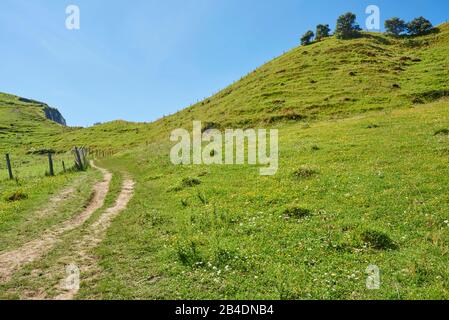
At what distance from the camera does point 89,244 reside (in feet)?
45.9

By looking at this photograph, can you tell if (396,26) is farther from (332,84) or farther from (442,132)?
(442,132)

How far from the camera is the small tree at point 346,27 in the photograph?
86.8m

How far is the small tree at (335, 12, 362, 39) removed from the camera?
3418 inches

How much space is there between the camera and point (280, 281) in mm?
9969

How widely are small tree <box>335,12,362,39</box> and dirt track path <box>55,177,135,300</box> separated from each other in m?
81.4

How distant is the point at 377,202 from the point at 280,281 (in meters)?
7.77

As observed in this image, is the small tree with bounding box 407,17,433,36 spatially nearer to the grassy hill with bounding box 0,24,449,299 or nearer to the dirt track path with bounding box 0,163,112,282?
the grassy hill with bounding box 0,24,449,299

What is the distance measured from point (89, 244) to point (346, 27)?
89592 millimetres

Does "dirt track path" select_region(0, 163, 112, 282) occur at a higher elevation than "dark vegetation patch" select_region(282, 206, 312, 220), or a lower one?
lower

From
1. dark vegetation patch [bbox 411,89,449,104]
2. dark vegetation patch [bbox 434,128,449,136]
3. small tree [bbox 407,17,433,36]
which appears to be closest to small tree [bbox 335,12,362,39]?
small tree [bbox 407,17,433,36]

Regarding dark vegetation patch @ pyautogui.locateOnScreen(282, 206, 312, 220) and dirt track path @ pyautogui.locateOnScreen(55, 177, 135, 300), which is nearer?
dirt track path @ pyautogui.locateOnScreen(55, 177, 135, 300)

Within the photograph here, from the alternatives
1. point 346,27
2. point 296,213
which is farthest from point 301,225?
point 346,27

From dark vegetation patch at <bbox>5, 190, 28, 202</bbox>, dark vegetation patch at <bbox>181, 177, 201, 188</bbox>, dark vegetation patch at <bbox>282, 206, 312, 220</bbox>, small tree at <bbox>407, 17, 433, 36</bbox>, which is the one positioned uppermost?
small tree at <bbox>407, 17, 433, 36</bbox>
